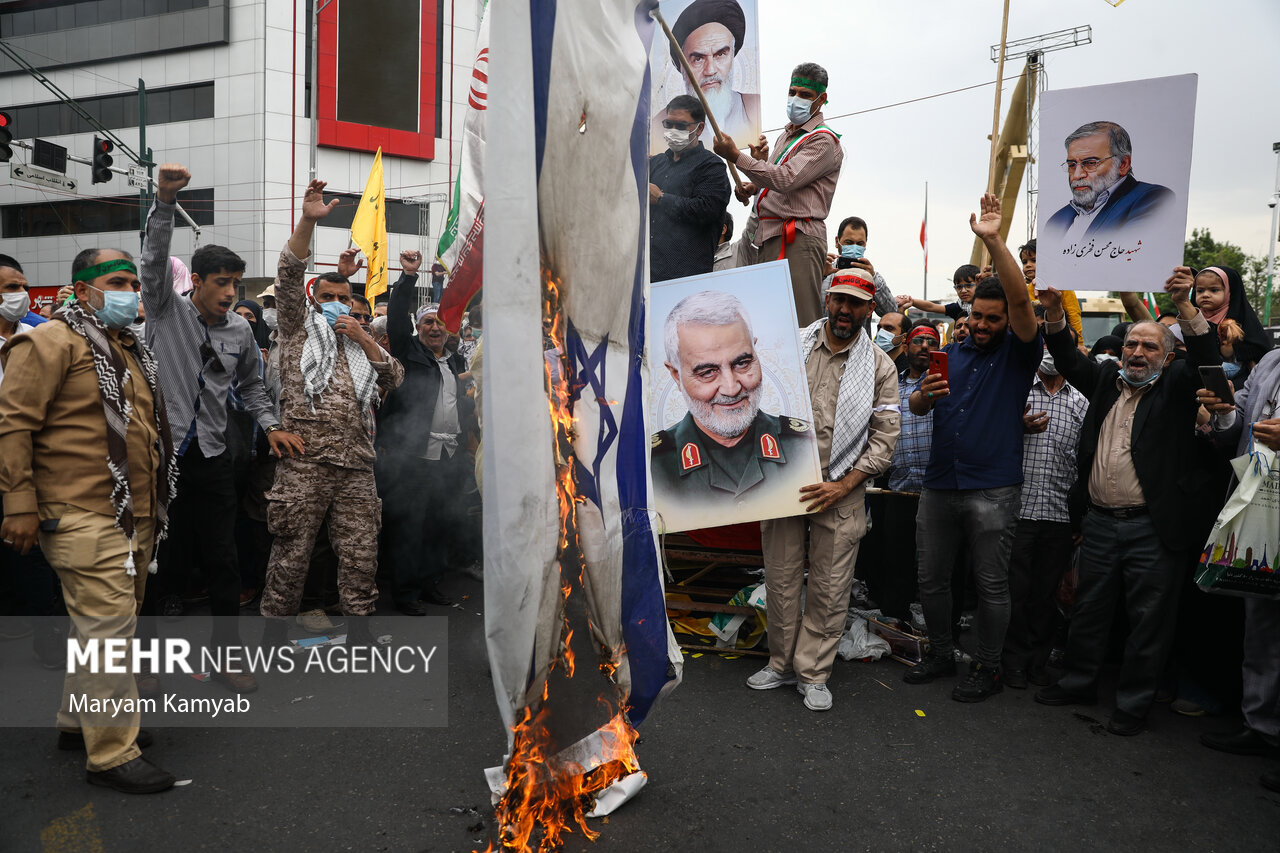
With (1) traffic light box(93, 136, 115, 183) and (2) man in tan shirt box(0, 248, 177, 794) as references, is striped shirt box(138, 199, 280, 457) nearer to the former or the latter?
(2) man in tan shirt box(0, 248, 177, 794)

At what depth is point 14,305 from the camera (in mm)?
5133

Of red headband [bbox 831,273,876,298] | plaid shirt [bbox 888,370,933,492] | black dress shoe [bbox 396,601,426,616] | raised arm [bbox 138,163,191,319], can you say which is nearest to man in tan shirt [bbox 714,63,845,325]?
red headband [bbox 831,273,876,298]

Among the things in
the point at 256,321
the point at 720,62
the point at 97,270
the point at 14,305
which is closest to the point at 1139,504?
the point at 720,62

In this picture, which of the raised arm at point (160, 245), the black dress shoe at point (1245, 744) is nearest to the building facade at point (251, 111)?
the raised arm at point (160, 245)

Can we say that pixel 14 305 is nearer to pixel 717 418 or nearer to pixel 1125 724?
pixel 717 418

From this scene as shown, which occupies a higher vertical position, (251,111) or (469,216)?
(251,111)

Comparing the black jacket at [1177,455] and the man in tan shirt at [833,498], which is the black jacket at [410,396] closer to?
the man in tan shirt at [833,498]

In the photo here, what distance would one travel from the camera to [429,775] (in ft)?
10.5

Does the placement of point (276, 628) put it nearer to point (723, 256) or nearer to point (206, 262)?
point (206, 262)

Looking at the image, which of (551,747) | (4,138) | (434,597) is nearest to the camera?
(551,747)

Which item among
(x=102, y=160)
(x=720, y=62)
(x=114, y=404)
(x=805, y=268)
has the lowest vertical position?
(x=114, y=404)

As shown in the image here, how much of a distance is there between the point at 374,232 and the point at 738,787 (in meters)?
5.76

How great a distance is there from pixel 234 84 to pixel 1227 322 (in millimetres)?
28076

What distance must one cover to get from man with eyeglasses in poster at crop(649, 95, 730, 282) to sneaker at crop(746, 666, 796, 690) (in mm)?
2454
